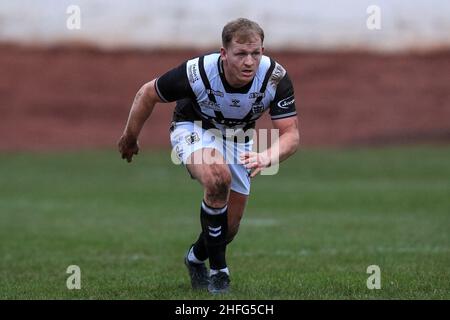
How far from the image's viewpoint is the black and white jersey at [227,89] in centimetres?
801

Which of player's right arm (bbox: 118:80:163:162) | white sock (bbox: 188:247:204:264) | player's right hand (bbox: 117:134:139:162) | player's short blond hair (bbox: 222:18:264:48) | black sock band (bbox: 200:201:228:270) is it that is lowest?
white sock (bbox: 188:247:204:264)

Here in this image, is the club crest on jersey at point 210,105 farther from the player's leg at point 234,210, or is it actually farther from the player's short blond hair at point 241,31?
the player's leg at point 234,210

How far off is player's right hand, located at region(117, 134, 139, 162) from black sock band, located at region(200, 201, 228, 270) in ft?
2.97

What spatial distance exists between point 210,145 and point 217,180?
0.57 m

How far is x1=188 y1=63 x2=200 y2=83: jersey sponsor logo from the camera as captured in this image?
802 cm

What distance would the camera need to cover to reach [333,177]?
2247 centimetres

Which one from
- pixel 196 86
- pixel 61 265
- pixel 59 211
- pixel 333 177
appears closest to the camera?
pixel 196 86

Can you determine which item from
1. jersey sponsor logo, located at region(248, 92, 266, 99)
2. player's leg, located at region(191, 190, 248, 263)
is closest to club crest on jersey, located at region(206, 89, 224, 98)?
jersey sponsor logo, located at region(248, 92, 266, 99)

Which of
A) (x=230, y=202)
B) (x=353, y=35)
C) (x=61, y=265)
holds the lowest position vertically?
(x=61, y=265)

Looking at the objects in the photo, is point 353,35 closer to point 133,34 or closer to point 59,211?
point 133,34

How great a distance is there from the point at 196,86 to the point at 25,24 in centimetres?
2465

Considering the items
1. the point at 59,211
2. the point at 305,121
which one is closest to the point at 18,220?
the point at 59,211

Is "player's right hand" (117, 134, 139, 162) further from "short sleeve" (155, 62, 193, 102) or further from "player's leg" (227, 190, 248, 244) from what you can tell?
"player's leg" (227, 190, 248, 244)

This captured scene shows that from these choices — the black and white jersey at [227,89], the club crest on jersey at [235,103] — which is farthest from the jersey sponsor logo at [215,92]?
the club crest on jersey at [235,103]
